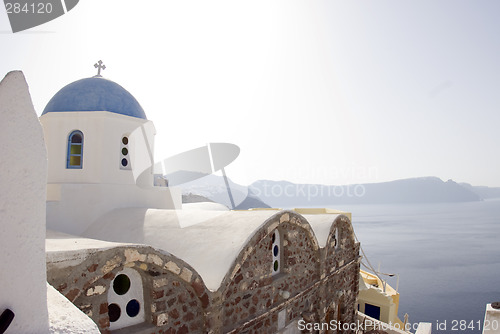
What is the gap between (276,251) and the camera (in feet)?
19.6

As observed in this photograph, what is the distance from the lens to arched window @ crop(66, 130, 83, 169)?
7.61 meters

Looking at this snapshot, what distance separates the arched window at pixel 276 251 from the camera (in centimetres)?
588

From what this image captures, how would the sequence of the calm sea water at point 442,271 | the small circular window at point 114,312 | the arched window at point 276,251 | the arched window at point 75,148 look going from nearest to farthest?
the small circular window at point 114,312, the arched window at point 276,251, the arched window at point 75,148, the calm sea water at point 442,271

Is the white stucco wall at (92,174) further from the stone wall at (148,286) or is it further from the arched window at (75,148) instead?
the stone wall at (148,286)

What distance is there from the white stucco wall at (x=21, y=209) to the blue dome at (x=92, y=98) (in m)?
6.91

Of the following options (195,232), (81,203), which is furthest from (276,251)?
(81,203)

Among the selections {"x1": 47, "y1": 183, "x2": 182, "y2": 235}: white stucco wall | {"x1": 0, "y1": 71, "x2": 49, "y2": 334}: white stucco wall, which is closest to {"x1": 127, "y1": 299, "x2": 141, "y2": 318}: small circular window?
{"x1": 0, "y1": 71, "x2": 49, "y2": 334}: white stucco wall

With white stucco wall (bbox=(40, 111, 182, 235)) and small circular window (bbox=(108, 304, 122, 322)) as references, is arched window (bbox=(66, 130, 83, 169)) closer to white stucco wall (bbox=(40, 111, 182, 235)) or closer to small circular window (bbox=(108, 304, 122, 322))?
white stucco wall (bbox=(40, 111, 182, 235))

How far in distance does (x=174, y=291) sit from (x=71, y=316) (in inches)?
95.0

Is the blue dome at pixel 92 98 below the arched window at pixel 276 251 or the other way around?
the other way around

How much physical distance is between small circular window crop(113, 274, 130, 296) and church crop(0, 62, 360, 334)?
11 mm

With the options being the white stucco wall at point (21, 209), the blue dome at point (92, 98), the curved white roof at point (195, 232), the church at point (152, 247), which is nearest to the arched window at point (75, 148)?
the church at point (152, 247)

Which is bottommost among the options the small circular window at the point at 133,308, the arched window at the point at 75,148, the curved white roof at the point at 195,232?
the small circular window at the point at 133,308

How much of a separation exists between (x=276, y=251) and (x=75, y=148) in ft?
16.8
